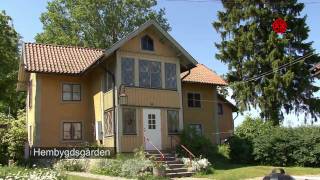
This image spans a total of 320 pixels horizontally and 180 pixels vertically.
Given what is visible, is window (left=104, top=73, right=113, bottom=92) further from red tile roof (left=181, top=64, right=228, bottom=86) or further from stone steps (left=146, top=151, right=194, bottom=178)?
red tile roof (left=181, top=64, right=228, bottom=86)

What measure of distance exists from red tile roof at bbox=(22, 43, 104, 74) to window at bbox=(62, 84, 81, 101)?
124 cm

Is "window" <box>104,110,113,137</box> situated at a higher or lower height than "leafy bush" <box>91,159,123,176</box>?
higher

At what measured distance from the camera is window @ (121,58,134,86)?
26734mm

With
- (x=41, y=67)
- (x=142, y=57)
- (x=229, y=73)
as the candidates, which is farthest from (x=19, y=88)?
(x=229, y=73)

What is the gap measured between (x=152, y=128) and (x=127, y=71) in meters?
3.58

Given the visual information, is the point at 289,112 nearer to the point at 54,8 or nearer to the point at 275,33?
the point at 275,33

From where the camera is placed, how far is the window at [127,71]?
26.7 m

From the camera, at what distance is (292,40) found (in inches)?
1490

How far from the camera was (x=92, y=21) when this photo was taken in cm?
5006

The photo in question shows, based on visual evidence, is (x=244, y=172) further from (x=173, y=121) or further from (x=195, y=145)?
(x=173, y=121)

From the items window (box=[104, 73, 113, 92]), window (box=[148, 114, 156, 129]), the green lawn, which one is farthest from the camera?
window (box=[104, 73, 113, 92])

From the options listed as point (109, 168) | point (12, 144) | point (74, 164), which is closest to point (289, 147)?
point (109, 168)

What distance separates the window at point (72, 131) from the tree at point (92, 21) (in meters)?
20.6

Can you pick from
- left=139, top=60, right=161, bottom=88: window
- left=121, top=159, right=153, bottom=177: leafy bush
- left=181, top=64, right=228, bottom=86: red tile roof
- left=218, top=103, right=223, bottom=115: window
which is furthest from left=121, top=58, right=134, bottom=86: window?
left=218, top=103, right=223, bottom=115: window
